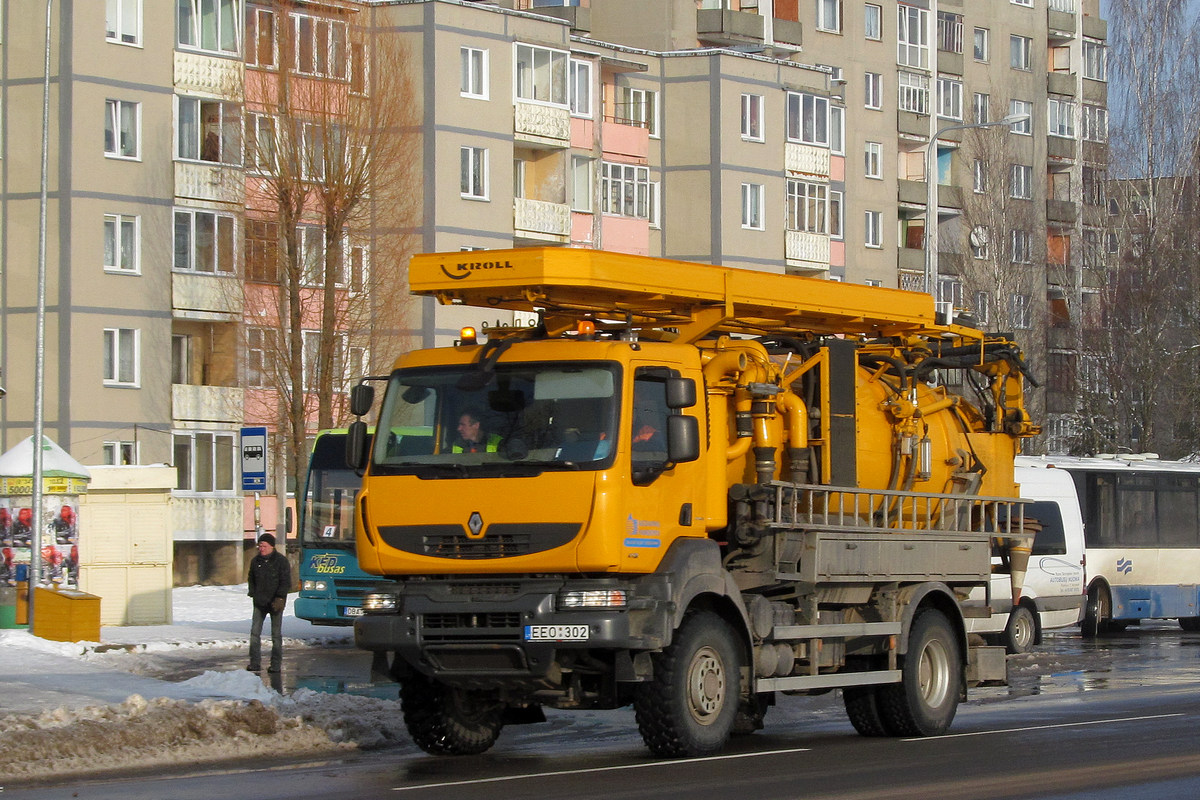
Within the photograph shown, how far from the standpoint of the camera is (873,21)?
70375mm

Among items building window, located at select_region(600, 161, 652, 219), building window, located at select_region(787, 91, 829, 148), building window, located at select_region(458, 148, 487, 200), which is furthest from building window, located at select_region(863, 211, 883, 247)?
building window, located at select_region(458, 148, 487, 200)

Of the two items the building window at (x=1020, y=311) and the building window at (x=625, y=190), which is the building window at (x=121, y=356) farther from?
the building window at (x=1020, y=311)

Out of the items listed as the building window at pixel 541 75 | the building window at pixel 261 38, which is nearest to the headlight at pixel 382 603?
the building window at pixel 261 38

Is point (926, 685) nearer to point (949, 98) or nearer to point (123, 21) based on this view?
point (123, 21)

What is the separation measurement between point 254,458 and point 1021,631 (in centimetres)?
1183

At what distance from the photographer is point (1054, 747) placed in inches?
540

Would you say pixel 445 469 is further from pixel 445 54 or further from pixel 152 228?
pixel 445 54

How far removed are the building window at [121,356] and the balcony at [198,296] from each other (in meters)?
1.34

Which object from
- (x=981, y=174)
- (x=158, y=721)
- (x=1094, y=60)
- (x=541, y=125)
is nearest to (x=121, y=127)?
(x=541, y=125)

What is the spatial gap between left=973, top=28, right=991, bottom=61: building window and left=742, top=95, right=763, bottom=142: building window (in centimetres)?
1798

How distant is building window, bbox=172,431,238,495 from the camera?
155 ft

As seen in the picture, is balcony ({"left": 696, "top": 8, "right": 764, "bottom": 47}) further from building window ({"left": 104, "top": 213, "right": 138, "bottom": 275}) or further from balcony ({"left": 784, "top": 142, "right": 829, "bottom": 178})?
building window ({"left": 104, "top": 213, "right": 138, "bottom": 275})

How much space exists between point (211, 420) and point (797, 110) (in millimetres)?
24117

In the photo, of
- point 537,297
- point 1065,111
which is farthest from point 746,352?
point 1065,111
